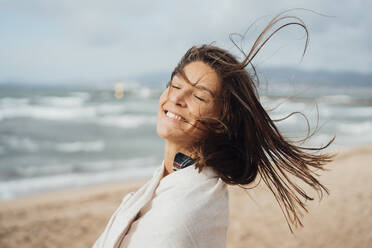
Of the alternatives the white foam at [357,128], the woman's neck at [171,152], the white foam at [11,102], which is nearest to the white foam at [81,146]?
the woman's neck at [171,152]

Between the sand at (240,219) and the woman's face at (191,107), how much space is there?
3441 mm

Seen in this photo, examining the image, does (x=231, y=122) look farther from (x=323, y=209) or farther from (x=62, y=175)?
(x=62, y=175)

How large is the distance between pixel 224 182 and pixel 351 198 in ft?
17.9

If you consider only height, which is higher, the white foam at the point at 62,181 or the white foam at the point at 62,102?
the white foam at the point at 62,102

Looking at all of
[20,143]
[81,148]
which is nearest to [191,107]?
[81,148]

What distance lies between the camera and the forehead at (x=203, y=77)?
5.00ft

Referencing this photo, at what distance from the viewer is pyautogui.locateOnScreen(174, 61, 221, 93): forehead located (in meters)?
1.52

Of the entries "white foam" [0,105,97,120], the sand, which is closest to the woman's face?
the sand

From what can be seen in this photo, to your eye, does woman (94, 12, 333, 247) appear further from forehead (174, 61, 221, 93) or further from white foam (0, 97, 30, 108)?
white foam (0, 97, 30, 108)

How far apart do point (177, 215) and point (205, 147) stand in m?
0.40

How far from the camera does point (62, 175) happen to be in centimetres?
868

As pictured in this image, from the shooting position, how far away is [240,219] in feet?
17.5

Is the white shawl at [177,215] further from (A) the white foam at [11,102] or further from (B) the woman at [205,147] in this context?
(A) the white foam at [11,102]

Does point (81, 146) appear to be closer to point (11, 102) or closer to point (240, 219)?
point (240, 219)
